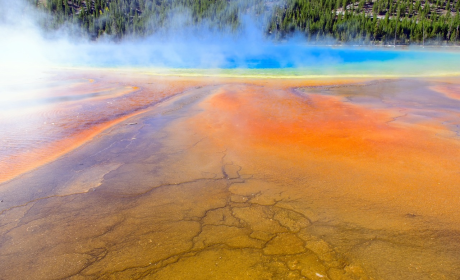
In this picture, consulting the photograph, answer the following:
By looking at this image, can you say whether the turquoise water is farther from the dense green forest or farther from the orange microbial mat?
the dense green forest

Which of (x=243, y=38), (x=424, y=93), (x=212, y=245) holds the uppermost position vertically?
(x=243, y=38)

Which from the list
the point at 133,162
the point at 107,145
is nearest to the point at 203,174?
the point at 133,162

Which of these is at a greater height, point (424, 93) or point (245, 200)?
point (424, 93)

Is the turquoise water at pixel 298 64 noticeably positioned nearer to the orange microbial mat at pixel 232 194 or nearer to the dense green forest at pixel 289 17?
the orange microbial mat at pixel 232 194

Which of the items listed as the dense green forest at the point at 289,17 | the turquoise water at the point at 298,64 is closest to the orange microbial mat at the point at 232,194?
the turquoise water at the point at 298,64

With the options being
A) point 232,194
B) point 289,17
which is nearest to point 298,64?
point 232,194

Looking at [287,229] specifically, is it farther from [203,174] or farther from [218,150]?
[218,150]

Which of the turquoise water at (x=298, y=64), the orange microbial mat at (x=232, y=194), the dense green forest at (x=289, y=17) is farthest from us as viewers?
the dense green forest at (x=289, y=17)
